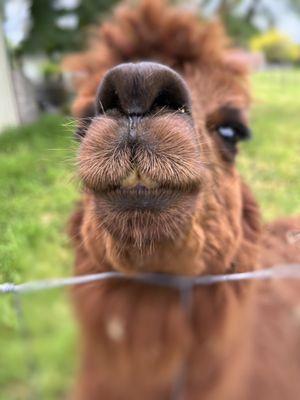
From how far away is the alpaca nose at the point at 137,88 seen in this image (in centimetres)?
96

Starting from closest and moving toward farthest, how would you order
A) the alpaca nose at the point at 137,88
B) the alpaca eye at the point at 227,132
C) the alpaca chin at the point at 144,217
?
the alpaca nose at the point at 137,88 < the alpaca chin at the point at 144,217 < the alpaca eye at the point at 227,132

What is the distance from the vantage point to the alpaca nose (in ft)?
3.16

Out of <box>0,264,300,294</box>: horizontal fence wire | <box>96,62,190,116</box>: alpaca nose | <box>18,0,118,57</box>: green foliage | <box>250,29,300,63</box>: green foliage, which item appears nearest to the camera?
<box>96,62,190,116</box>: alpaca nose

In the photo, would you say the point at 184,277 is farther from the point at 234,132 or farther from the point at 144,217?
the point at 234,132

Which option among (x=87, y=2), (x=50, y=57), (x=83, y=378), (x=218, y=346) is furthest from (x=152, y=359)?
(x=50, y=57)

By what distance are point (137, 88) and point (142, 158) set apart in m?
0.16

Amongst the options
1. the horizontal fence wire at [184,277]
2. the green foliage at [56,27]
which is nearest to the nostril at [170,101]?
the horizontal fence wire at [184,277]

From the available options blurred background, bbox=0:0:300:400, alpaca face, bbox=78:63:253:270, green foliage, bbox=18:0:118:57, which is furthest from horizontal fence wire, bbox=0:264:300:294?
green foliage, bbox=18:0:118:57

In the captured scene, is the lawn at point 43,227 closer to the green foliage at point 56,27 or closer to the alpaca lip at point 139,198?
the alpaca lip at point 139,198

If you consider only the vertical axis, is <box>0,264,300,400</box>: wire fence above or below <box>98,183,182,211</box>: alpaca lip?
below

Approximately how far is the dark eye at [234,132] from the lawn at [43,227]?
32 cm

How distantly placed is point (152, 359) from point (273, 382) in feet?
1.88

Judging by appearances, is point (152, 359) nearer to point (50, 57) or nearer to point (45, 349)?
point (45, 349)

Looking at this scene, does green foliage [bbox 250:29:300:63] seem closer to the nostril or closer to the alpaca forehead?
the alpaca forehead
